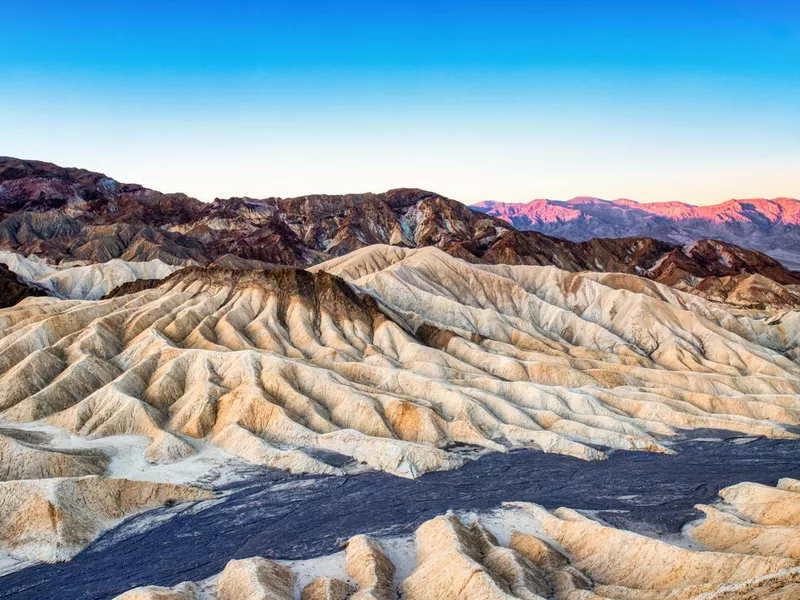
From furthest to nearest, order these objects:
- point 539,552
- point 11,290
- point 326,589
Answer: point 11,290
point 539,552
point 326,589

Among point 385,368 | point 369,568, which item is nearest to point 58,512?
point 369,568

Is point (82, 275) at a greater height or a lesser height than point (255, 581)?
greater

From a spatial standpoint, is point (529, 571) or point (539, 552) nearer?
point (529, 571)

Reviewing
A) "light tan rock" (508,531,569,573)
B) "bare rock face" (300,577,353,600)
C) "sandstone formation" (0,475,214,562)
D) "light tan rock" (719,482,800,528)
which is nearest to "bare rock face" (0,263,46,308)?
"sandstone formation" (0,475,214,562)

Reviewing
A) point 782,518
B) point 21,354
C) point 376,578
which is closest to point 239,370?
point 21,354

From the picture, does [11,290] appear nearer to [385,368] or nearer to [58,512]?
[385,368]

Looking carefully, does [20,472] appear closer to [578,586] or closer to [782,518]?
[578,586]

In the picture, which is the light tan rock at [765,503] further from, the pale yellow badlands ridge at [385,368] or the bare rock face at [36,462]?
the bare rock face at [36,462]
